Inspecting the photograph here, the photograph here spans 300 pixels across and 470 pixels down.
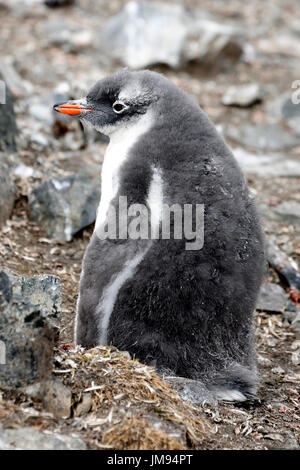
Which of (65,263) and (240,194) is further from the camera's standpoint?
(65,263)

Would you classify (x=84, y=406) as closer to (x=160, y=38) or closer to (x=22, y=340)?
(x=22, y=340)

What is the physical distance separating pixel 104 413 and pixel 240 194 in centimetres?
142

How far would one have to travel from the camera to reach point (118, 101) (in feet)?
13.3

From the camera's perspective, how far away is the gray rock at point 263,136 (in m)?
8.08

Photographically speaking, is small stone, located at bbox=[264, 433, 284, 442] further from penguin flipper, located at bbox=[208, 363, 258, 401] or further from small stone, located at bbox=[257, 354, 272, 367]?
small stone, located at bbox=[257, 354, 272, 367]

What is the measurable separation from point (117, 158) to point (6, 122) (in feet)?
9.00

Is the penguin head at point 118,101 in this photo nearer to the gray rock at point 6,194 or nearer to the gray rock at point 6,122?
the gray rock at point 6,194

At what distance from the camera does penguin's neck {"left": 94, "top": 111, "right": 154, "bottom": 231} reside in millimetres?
3779

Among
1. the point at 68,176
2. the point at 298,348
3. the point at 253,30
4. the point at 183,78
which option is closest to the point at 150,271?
the point at 298,348

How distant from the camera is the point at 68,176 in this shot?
5883 millimetres

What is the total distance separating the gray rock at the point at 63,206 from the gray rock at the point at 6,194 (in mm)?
160
